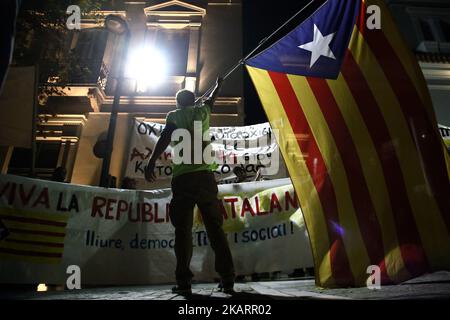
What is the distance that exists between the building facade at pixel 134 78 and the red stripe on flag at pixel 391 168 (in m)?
7.29

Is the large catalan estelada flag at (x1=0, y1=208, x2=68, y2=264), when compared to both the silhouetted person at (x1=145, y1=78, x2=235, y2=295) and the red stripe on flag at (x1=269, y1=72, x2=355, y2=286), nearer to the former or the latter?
the silhouetted person at (x1=145, y1=78, x2=235, y2=295)

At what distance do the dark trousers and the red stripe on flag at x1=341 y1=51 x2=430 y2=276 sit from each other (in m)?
1.45

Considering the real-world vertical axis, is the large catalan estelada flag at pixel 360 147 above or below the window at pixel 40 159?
below

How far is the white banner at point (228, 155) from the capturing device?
22.0ft

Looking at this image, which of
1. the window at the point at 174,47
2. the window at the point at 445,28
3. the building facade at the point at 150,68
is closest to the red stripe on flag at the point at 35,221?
the building facade at the point at 150,68

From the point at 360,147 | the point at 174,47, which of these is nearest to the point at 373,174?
the point at 360,147

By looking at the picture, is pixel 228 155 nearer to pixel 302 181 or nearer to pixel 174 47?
pixel 302 181

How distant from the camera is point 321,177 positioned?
2.96 metres

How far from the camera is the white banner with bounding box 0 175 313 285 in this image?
4246 mm

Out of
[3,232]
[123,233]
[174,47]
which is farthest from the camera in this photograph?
[174,47]

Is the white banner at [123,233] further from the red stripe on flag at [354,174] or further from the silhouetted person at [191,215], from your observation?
the red stripe on flag at [354,174]

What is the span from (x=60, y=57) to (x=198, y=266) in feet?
24.3

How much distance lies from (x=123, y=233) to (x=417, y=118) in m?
3.78

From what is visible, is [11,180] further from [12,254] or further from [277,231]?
[277,231]
